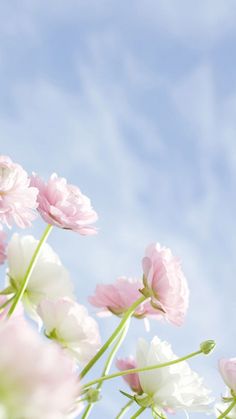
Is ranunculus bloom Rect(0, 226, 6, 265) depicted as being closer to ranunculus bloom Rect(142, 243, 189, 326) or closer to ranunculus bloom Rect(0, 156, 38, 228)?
ranunculus bloom Rect(0, 156, 38, 228)

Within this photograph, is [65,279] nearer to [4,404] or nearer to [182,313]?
[182,313]

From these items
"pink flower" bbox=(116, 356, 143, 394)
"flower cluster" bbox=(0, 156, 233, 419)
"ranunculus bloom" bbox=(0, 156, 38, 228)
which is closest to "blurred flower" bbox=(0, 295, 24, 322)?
"flower cluster" bbox=(0, 156, 233, 419)

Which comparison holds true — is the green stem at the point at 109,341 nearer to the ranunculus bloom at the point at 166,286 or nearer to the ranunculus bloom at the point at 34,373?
the ranunculus bloom at the point at 166,286

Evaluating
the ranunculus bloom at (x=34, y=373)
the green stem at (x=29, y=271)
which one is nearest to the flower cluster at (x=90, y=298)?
the green stem at (x=29, y=271)

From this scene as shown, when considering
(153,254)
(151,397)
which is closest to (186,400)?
(151,397)

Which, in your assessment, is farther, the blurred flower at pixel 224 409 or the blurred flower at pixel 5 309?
the blurred flower at pixel 224 409

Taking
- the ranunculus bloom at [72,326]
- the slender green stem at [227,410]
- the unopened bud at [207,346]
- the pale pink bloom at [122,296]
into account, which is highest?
the pale pink bloom at [122,296]
